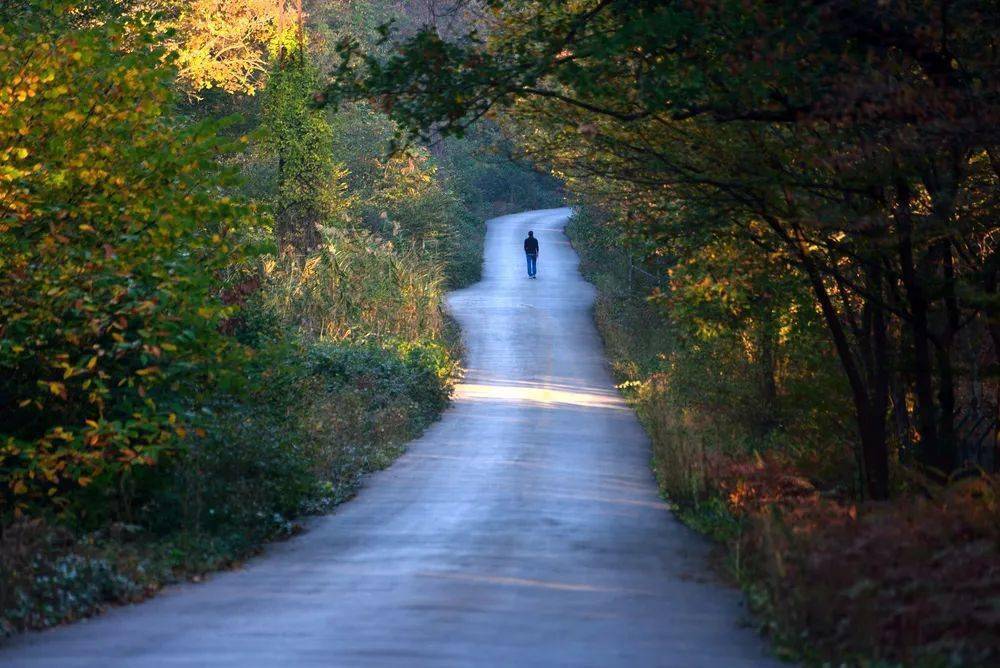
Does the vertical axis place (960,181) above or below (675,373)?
above

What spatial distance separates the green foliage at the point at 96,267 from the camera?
12180 mm

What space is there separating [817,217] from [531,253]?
38.5m

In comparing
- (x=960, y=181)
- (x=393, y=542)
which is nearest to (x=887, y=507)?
(x=960, y=181)

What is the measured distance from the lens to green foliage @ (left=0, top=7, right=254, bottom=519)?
40.0ft

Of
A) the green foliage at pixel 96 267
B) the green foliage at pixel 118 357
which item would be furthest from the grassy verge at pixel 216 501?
the green foliage at pixel 96 267

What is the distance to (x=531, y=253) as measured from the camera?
5122 centimetres

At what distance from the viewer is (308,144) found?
39.0 meters

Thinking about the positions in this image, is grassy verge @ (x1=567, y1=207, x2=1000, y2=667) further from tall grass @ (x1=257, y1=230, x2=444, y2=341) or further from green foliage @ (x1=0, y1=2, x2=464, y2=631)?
tall grass @ (x1=257, y1=230, x2=444, y2=341)

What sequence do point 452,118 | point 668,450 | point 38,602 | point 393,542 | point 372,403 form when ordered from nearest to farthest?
point 38,602
point 452,118
point 393,542
point 668,450
point 372,403

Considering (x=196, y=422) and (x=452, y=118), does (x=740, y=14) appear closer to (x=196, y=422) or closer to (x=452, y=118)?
(x=452, y=118)

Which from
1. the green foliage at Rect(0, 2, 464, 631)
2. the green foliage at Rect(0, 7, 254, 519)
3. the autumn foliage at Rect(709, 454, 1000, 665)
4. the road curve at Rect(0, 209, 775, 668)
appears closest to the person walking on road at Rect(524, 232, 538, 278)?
the road curve at Rect(0, 209, 775, 668)

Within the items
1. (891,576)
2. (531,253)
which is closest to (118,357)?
(891,576)

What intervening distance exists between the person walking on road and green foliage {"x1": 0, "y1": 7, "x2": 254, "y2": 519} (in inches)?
1443

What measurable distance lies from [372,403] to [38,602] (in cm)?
1601
